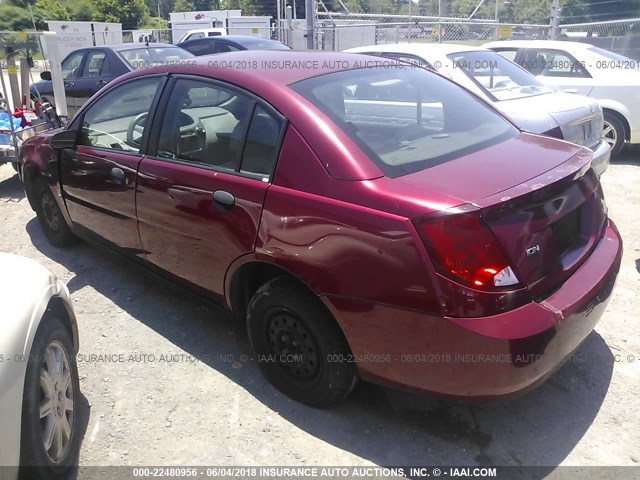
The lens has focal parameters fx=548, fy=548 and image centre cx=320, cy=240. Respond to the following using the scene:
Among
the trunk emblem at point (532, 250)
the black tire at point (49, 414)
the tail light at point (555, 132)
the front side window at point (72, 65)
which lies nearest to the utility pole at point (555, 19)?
the tail light at point (555, 132)

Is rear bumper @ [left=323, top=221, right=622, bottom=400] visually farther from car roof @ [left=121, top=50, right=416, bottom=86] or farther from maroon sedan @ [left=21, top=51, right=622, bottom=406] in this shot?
car roof @ [left=121, top=50, right=416, bottom=86]

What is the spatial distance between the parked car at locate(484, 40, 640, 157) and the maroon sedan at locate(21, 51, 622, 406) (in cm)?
491

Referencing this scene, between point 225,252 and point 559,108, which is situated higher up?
point 559,108

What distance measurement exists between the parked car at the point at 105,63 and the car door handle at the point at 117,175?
6266 millimetres

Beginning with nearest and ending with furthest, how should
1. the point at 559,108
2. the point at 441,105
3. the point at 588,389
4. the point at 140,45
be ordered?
A: the point at 588,389 → the point at 441,105 → the point at 559,108 → the point at 140,45

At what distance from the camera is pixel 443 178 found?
2361 millimetres

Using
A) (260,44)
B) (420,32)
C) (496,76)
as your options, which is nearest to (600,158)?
(496,76)

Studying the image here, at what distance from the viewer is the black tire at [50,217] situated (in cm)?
463

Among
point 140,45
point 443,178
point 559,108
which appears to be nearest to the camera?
point 443,178

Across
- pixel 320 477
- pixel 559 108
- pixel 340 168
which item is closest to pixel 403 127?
pixel 340 168

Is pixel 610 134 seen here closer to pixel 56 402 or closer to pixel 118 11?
pixel 56 402

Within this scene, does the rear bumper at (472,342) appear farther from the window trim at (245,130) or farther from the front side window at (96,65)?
the front side window at (96,65)

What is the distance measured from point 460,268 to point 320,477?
1.12 metres

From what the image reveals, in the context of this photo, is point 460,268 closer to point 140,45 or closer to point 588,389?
point 588,389
